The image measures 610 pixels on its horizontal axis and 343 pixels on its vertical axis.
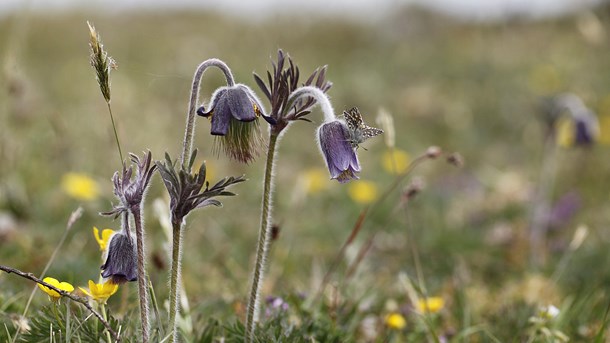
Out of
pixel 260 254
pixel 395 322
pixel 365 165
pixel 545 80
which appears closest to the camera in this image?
pixel 260 254

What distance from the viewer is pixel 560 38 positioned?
12.4 metres

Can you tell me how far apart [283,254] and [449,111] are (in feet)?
16.0

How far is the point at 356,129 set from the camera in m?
1.87

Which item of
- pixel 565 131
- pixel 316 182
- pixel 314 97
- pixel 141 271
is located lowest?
pixel 141 271

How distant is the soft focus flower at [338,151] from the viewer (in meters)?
1.85

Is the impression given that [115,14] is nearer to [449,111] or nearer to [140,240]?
[449,111]

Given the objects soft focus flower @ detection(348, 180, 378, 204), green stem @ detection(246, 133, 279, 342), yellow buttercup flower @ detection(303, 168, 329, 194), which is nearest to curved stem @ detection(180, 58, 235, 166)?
green stem @ detection(246, 133, 279, 342)

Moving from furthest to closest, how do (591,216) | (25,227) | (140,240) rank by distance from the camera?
(591,216) < (25,227) < (140,240)

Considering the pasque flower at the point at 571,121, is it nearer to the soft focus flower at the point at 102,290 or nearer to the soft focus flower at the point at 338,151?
the soft focus flower at the point at 338,151

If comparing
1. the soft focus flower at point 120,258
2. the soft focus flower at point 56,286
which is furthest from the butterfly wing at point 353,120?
the soft focus flower at point 56,286

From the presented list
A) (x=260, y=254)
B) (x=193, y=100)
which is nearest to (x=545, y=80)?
(x=260, y=254)

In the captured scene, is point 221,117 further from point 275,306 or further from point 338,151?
point 275,306

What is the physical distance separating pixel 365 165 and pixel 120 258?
5.28 meters

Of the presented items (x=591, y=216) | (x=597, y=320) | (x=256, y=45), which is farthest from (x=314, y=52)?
(x=597, y=320)
